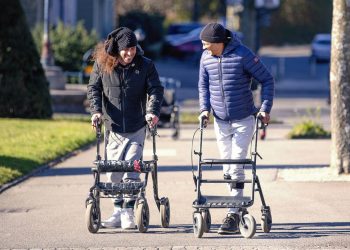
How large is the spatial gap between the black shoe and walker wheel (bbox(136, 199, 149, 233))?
2.13 feet

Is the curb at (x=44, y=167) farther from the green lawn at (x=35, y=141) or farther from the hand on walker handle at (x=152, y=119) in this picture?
the hand on walker handle at (x=152, y=119)

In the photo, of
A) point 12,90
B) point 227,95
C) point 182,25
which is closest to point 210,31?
point 227,95

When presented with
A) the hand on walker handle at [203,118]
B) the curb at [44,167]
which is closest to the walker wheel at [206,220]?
the hand on walker handle at [203,118]

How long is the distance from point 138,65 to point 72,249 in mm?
1849

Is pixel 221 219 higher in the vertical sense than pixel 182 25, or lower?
higher

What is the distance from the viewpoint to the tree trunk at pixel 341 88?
44.3 ft

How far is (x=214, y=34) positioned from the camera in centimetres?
1003

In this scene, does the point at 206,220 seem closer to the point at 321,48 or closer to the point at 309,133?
the point at 309,133

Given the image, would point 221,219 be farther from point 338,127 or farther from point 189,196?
point 338,127

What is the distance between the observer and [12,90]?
2202cm

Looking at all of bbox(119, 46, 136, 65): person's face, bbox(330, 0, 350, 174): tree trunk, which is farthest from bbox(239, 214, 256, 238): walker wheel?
bbox(330, 0, 350, 174): tree trunk

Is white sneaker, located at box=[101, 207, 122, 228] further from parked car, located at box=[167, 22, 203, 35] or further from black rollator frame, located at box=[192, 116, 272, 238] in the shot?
parked car, located at box=[167, 22, 203, 35]

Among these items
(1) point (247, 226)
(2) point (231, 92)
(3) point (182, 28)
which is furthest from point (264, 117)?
(3) point (182, 28)

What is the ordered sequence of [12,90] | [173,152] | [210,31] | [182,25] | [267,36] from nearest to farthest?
[210,31]
[173,152]
[12,90]
[182,25]
[267,36]
